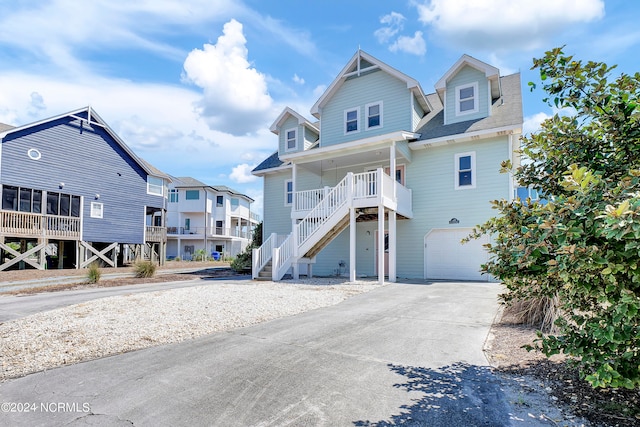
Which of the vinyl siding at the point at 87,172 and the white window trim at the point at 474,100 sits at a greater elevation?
the white window trim at the point at 474,100

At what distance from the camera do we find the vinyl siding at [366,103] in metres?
16.0

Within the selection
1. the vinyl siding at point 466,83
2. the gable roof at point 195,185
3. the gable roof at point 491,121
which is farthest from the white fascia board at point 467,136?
the gable roof at point 195,185

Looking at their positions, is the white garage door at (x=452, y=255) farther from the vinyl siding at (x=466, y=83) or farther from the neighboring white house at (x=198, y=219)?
the neighboring white house at (x=198, y=219)

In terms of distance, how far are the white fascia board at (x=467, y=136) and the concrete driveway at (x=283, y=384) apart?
32.3ft

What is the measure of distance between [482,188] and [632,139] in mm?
11766

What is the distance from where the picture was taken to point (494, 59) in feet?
48.3

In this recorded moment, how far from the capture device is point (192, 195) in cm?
4134

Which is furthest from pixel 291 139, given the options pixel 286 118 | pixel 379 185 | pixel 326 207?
pixel 379 185

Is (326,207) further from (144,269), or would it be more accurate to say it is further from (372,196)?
(144,269)

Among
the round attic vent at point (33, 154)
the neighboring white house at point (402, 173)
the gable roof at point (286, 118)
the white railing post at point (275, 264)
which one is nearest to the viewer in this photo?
the neighboring white house at point (402, 173)

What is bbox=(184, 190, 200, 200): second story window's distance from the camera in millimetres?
41219

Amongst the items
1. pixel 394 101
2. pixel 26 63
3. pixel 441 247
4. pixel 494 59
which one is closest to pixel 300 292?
pixel 441 247

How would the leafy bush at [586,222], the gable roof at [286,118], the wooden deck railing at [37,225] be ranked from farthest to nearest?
the gable roof at [286,118]
the wooden deck railing at [37,225]
the leafy bush at [586,222]

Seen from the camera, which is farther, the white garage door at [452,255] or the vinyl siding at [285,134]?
the vinyl siding at [285,134]
